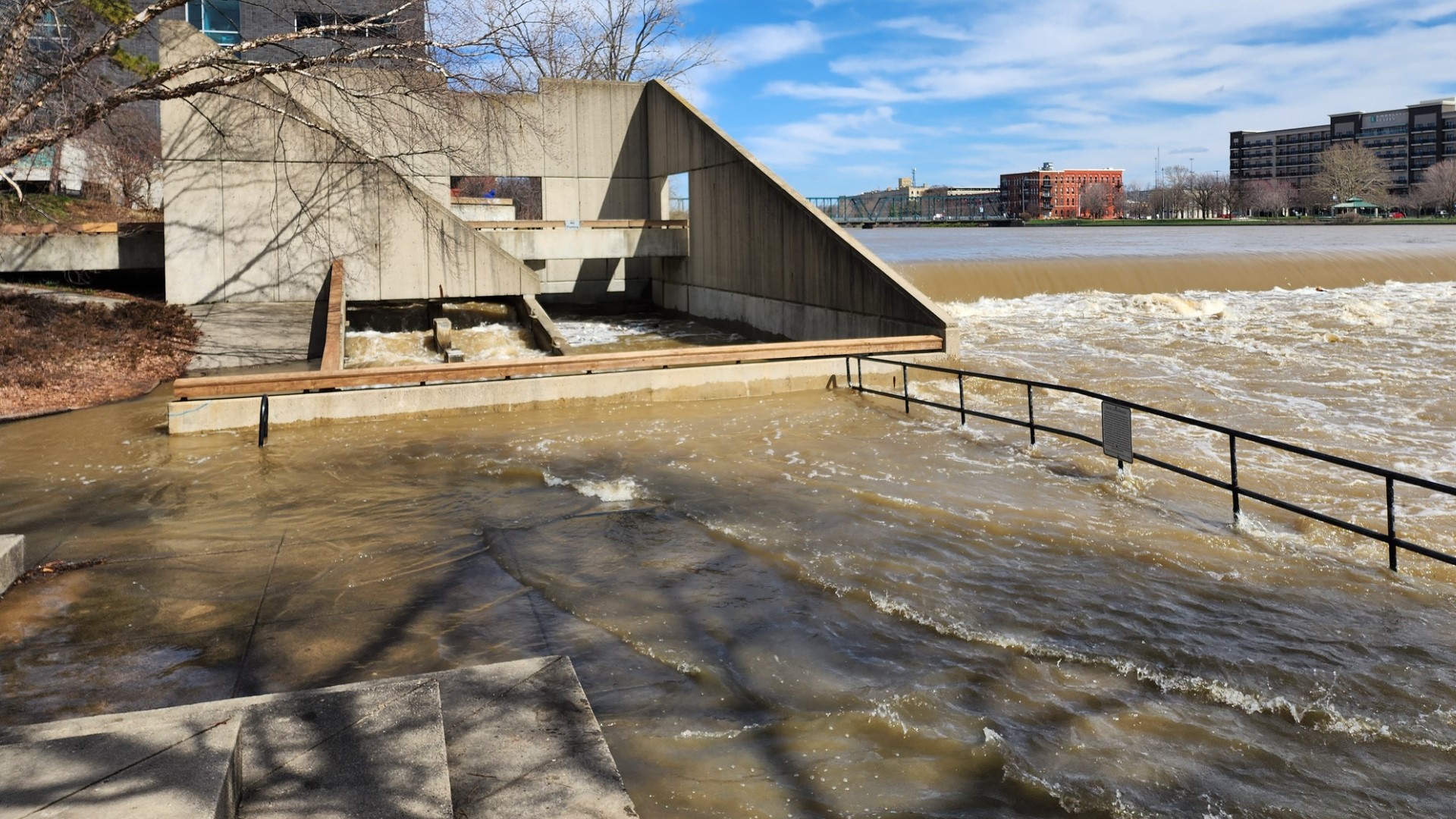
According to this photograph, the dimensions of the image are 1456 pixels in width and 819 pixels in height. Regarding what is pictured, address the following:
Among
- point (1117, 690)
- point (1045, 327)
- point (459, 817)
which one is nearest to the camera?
point (459, 817)

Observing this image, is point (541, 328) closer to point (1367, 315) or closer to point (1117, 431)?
point (1117, 431)

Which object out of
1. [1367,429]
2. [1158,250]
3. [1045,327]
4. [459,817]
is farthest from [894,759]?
[1158,250]

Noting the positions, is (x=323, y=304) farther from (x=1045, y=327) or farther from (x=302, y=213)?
(x=1045, y=327)

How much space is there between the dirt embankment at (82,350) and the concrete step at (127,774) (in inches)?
471

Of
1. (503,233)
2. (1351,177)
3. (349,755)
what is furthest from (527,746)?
(1351,177)

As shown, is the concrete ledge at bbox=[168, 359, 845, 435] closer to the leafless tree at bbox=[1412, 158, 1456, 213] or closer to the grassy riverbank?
the grassy riverbank

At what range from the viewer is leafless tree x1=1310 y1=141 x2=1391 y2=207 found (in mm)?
121875

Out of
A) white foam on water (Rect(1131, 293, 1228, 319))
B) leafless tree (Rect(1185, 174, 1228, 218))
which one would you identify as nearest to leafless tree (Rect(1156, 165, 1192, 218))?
leafless tree (Rect(1185, 174, 1228, 218))

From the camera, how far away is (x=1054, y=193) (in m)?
174

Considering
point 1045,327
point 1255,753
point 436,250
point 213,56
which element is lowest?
point 1255,753

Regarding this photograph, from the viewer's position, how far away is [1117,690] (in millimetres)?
5340

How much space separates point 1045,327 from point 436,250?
13.4 metres

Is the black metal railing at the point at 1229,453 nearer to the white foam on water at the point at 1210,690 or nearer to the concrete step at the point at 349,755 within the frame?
the white foam on water at the point at 1210,690

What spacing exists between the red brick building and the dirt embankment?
519ft
